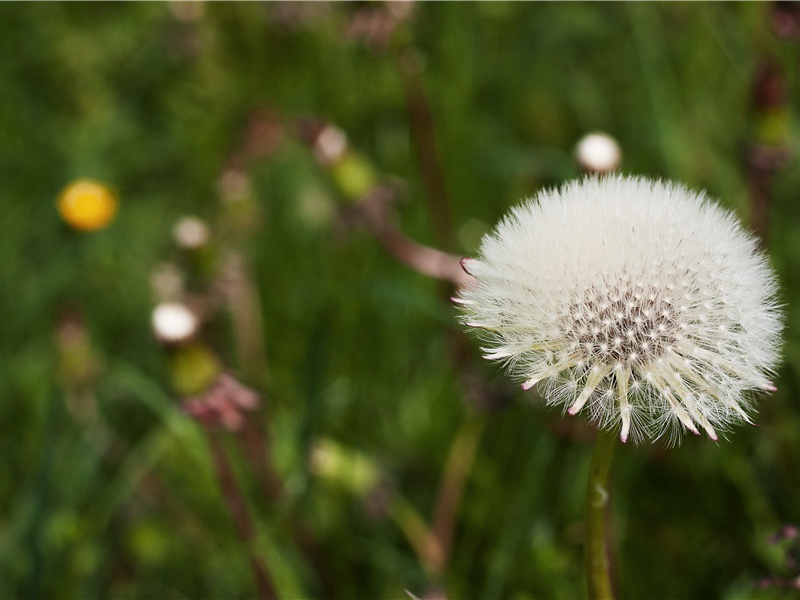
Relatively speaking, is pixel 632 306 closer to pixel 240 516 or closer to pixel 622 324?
pixel 622 324

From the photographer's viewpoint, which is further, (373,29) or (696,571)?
(373,29)

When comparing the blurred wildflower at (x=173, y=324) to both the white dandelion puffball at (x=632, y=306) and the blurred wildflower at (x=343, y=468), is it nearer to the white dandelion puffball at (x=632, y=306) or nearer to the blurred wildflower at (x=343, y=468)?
the blurred wildflower at (x=343, y=468)

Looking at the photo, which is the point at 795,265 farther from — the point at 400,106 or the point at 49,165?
the point at 49,165

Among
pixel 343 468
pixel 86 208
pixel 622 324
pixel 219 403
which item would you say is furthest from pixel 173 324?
pixel 86 208

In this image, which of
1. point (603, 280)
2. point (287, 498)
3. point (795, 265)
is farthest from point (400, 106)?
point (603, 280)

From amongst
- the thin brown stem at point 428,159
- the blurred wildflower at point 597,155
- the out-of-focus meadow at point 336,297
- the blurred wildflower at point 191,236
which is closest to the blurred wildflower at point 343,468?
the out-of-focus meadow at point 336,297
